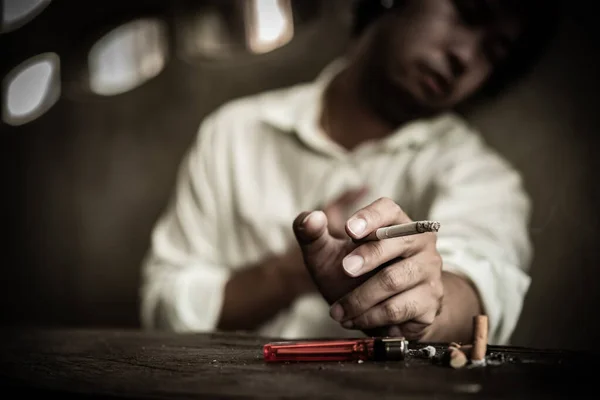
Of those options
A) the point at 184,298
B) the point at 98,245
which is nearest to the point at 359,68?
the point at 184,298

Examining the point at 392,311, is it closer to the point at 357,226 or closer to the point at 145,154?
the point at 357,226

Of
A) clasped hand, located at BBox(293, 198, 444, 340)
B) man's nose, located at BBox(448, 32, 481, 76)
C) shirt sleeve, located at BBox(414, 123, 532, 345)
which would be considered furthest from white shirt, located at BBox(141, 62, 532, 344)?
clasped hand, located at BBox(293, 198, 444, 340)

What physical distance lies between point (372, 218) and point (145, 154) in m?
1.14

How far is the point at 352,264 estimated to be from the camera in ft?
2.30

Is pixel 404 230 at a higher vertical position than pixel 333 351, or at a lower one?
higher

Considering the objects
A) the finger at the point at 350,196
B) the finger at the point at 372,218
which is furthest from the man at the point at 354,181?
the finger at the point at 372,218

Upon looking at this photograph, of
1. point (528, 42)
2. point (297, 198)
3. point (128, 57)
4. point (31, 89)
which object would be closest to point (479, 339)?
point (528, 42)

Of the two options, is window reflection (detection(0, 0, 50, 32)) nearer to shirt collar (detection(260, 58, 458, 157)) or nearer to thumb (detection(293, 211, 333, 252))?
shirt collar (detection(260, 58, 458, 157))

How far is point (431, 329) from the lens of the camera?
0.86 m

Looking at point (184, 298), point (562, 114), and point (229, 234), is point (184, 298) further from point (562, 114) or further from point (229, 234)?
→ point (562, 114)

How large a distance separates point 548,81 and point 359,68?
1.43 feet

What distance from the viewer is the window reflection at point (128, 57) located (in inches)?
68.4

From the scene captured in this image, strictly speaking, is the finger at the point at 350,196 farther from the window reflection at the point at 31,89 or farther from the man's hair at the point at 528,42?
the window reflection at the point at 31,89

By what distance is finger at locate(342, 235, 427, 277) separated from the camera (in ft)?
2.30
